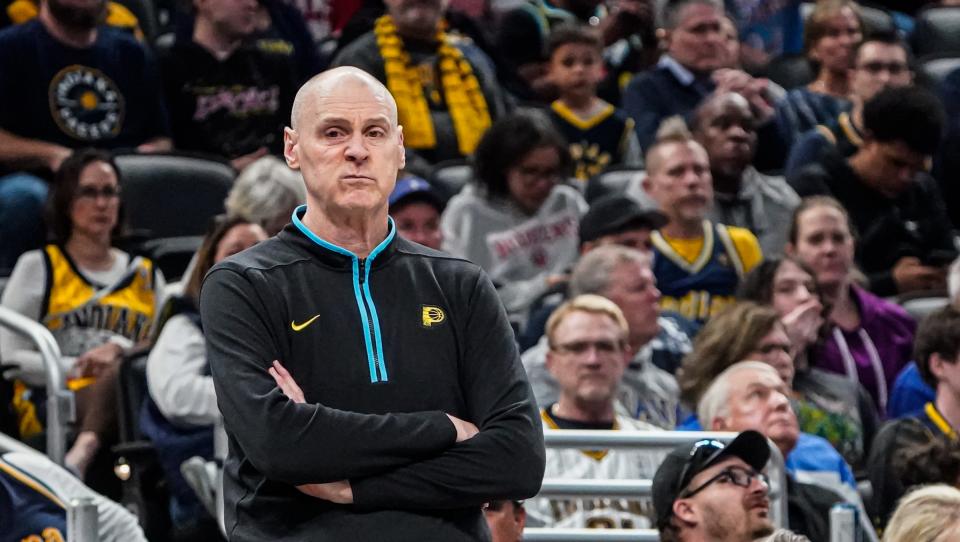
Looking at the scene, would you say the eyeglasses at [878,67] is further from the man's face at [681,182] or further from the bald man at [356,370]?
the bald man at [356,370]

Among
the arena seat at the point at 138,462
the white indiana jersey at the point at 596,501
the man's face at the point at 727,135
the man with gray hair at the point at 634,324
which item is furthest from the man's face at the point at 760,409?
the man's face at the point at 727,135

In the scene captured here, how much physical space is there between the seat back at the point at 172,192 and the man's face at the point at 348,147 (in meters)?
4.48

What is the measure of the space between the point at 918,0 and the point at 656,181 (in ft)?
14.3

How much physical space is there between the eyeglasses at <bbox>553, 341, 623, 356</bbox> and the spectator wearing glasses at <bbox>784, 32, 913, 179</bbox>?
2677 mm

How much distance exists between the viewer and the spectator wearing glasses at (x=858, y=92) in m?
8.18

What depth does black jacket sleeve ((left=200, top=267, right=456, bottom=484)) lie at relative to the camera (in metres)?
2.75

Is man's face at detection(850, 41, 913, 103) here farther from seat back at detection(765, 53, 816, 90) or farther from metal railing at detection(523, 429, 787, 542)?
metal railing at detection(523, 429, 787, 542)

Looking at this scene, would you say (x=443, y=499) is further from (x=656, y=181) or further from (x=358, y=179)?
(x=656, y=181)

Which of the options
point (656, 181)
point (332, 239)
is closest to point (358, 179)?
point (332, 239)

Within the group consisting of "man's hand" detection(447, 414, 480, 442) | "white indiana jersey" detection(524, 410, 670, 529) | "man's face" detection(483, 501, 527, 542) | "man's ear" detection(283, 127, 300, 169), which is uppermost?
"man's ear" detection(283, 127, 300, 169)

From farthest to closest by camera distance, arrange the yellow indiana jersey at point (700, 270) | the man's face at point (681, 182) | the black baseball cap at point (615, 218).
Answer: the man's face at point (681, 182), the yellow indiana jersey at point (700, 270), the black baseball cap at point (615, 218)

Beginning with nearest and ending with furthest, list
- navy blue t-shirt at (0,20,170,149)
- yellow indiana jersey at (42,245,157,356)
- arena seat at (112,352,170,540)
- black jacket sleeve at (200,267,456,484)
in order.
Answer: black jacket sleeve at (200,267,456,484) < arena seat at (112,352,170,540) < yellow indiana jersey at (42,245,157,356) < navy blue t-shirt at (0,20,170,149)

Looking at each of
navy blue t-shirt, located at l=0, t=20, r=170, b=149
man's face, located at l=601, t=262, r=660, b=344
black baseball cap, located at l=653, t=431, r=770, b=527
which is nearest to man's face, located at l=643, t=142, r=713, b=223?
man's face, located at l=601, t=262, r=660, b=344

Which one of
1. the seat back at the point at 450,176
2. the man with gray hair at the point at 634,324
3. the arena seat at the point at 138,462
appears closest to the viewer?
the arena seat at the point at 138,462
